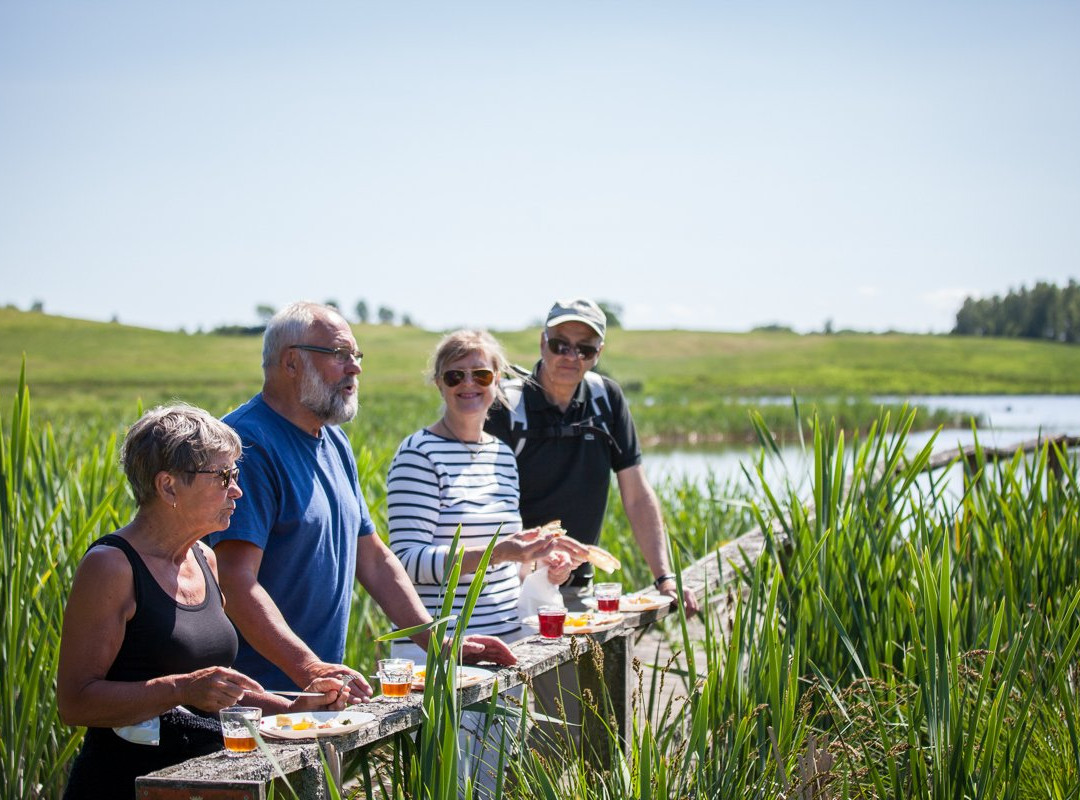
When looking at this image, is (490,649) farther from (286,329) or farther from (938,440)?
(938,440)

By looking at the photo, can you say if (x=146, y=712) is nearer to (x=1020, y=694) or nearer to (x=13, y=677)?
(x=13, y=677)

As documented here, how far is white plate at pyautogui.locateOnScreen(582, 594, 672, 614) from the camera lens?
3.56 metres

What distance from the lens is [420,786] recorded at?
191 centimetres

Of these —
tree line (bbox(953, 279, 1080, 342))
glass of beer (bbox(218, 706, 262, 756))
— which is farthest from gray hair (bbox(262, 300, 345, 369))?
tree line (bbox(953, 279, 1080, 342))

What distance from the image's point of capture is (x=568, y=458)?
4.05 m

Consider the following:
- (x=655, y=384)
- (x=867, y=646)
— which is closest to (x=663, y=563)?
(x=867, y=646)

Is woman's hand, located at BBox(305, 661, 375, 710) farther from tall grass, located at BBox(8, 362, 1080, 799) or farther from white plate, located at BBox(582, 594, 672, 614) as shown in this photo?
white plate, located at BBox(582, 594, 672, 614)

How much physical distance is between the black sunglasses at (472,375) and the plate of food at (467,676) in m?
1.02

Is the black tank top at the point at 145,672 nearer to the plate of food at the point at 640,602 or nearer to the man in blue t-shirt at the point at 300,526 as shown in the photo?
the man in blue t-shirt at the point at 300,526

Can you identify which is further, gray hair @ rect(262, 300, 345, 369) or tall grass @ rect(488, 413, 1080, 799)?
gray hair @ rect(262, 300, 345, 369)

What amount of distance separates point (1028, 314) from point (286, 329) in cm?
10215

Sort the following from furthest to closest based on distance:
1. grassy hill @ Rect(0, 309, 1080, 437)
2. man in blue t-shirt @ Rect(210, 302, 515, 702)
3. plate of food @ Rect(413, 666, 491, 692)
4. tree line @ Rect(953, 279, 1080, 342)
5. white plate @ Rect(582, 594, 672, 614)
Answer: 1. tree line @ Rect(953, 279, 1080, 342)
2. grassy hill @ Rect(0, 309, 1080, 437)
3. white plate @ Rect(582, 594, 672, 614)
4. man in blue t-shirt @ Rect(210, 302, 515, 702)
5. plate of food @ Rect(413, 666, 491, 692)

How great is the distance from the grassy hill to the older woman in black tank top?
49284mm

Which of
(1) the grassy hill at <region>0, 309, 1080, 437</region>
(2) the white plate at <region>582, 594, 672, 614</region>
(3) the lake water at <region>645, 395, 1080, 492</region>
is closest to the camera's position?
(2) the white plate at <region>582, 594, 672, 614</region>
